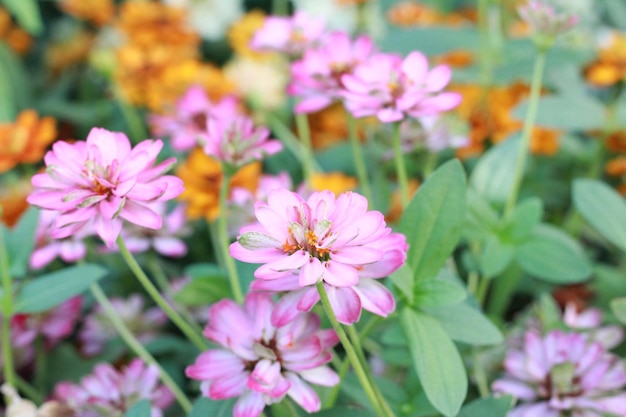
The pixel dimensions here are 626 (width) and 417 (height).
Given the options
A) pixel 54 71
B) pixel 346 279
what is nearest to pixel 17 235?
pixel 346 279

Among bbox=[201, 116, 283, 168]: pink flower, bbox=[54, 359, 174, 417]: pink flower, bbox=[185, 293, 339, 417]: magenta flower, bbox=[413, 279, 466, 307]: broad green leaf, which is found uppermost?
bbox=[201, 116, 283, 168]: pink flower

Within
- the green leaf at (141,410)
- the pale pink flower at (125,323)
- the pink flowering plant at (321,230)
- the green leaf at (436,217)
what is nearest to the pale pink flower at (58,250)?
the pink flowering plant at (321,230)

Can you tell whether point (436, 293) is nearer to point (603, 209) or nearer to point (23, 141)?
point (603, 209)

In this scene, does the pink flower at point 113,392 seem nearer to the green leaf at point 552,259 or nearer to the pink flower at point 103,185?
the pink flower at point 103,185

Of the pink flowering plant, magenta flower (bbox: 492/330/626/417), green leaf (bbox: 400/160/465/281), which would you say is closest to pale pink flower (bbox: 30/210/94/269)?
the pink flowering plant

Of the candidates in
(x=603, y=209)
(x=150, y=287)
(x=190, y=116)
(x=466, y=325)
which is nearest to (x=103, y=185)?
(x=150, y=287)

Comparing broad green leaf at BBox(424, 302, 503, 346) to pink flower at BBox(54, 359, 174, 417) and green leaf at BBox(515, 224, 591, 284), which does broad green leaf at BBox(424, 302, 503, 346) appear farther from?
pink flower at BBox(54, 359, 174, 417)
